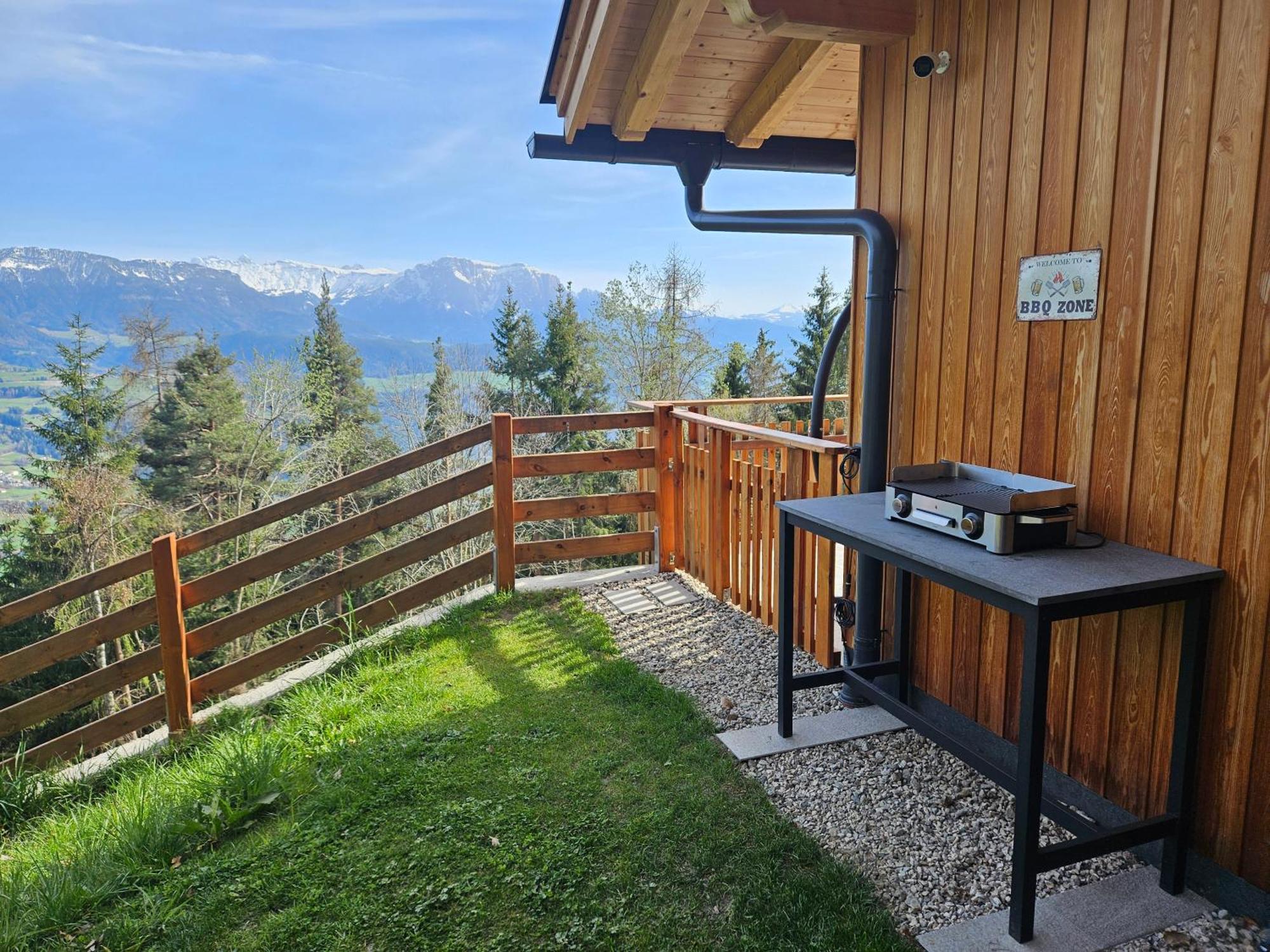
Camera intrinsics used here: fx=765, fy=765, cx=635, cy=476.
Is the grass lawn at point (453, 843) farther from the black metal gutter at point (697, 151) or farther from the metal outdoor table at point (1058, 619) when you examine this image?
the black metal gutter at point (697, 151)

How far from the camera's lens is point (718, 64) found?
153 inches

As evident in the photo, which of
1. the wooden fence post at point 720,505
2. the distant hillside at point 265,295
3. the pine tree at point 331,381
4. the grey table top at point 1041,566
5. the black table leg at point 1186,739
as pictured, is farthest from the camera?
the distant hillside at point 265,295

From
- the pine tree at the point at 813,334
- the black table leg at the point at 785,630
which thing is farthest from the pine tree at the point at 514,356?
the black table leg at the point at 785,630

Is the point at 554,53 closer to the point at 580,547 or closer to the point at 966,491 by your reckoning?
the point at 580,547

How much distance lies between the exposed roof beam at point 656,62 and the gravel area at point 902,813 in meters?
2.74

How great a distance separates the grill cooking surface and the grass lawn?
3.50 feet

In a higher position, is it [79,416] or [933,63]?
[933,63]

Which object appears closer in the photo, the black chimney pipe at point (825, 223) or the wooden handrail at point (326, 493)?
the black chimney pipe at point (825, 223)

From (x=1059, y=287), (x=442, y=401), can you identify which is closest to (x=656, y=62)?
(x=1059, y=287)

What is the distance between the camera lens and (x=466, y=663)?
12.7 feet

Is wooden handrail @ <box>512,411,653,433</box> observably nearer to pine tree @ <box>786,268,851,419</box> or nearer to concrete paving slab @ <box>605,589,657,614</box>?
concrete paving slab @ <box>605,589,657,614</box>

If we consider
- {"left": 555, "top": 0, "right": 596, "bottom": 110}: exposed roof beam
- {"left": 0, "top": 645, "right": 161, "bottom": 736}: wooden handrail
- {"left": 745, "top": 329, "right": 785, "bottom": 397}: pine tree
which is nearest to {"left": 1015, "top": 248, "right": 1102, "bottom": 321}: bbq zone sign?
{"left": 555, "top": 0, "right": 596, "bottom": 110}: exposed roof beam

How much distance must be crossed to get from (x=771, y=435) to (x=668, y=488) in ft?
5.00

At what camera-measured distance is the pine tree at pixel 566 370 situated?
24406 millimetres
